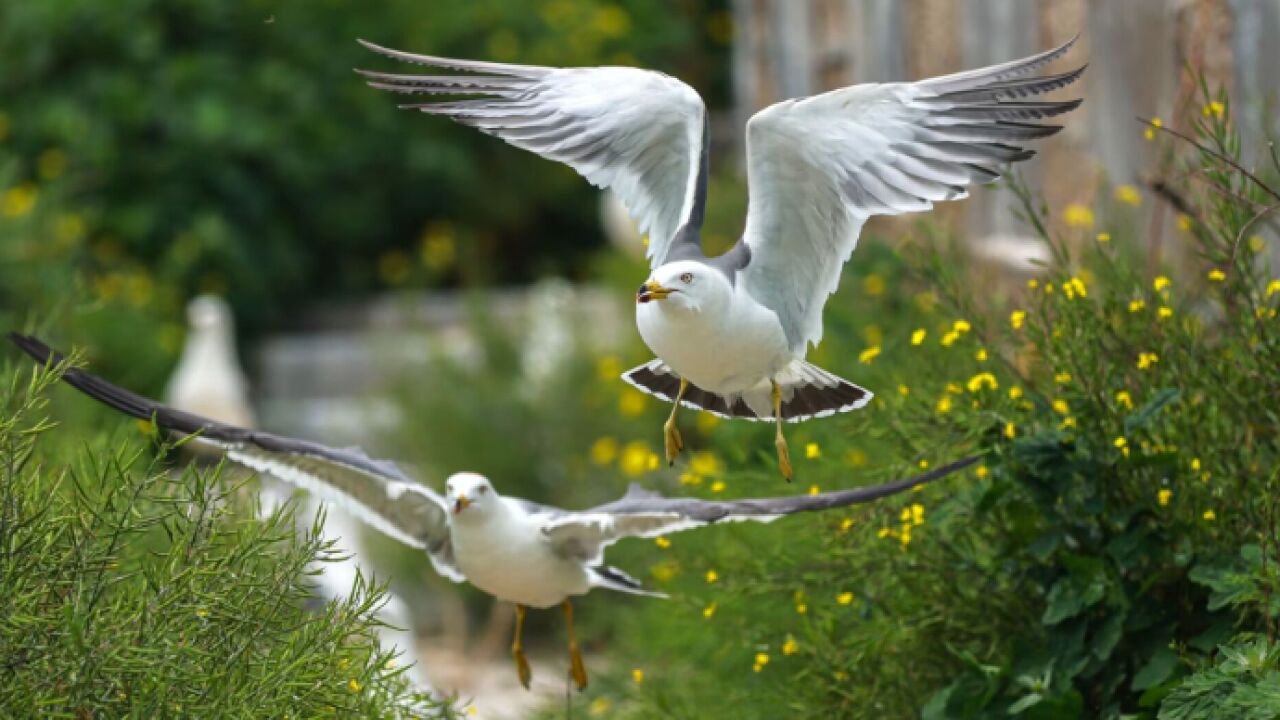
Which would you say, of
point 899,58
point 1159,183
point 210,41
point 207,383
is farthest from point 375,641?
point 210,41

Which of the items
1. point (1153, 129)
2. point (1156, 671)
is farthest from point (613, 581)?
point (1153, 129)

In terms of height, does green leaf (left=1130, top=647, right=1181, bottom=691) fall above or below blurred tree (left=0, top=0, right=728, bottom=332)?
above

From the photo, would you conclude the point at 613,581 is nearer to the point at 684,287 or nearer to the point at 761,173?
the point at 761,173

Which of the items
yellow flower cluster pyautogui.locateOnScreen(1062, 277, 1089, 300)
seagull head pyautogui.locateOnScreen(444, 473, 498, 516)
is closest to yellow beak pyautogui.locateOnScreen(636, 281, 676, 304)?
seagull head pyautogui.locateOnScreen(444, 473, 498, 516)

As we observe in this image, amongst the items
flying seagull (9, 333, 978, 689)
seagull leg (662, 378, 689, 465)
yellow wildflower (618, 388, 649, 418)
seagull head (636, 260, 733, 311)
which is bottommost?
yellow wildflower (618, 388, 649, 418)

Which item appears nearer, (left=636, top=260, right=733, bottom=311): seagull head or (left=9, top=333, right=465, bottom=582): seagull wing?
A: (left=636, top=260, right=733, bottom=311): seagull head

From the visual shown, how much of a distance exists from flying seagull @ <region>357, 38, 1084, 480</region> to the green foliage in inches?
22.6

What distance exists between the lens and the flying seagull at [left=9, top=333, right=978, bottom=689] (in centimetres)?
254

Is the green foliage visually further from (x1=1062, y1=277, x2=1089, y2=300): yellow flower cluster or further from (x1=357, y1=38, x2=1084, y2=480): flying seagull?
(x1=1062, y1=277, x2=1089, y2=300): yellow flower cluster

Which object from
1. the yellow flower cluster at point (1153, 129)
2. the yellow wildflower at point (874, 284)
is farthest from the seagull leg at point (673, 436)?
the yellow wildflower at point (874, 284)

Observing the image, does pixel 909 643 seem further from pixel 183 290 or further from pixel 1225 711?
pixel 183 290

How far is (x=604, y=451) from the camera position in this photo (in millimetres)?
6492

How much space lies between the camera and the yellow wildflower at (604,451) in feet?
21.2

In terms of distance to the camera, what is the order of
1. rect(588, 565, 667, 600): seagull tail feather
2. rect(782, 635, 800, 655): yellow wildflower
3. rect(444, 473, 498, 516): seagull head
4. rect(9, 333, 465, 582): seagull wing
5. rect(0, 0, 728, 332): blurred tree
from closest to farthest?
rect(9, 333, 465, 582): seagull wing < rect(444, 473, 498, 516): seagull head < rect(588, 565, 667, 600): seagull tail feather < rect(782, 635, 800, 655): yellow wildflower < rect(0, 0, 728, 332): blurred tree
